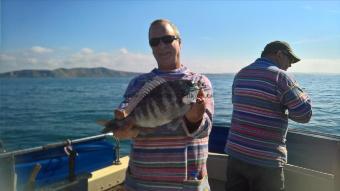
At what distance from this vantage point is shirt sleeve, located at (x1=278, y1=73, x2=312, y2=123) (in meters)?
3.98

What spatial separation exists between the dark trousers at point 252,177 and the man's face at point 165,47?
1.78 meters

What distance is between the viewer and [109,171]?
5.48 meters

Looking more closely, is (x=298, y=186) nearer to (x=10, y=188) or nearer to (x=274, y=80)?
(x=274, y=80)

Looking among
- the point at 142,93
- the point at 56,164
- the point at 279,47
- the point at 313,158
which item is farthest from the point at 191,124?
the point at 313,158

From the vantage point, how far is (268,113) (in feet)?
13.3

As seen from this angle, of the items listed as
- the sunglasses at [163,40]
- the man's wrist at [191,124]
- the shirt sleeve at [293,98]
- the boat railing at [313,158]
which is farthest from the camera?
the boat railing at [313,158]

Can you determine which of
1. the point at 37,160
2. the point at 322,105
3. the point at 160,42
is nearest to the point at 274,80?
the point at 160,42

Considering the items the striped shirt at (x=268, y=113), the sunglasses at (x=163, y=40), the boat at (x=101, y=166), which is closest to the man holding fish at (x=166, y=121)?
the sunglasses at (x=163, y=40)

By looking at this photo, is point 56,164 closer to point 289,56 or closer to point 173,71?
point 173,71

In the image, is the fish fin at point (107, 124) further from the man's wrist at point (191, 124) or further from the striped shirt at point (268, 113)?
the striped shirt at point (268, 113)

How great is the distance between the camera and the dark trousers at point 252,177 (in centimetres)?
409

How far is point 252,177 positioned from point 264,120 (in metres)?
0.63

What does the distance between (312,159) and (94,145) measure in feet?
10.1

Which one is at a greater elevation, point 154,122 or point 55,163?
point 154,122
